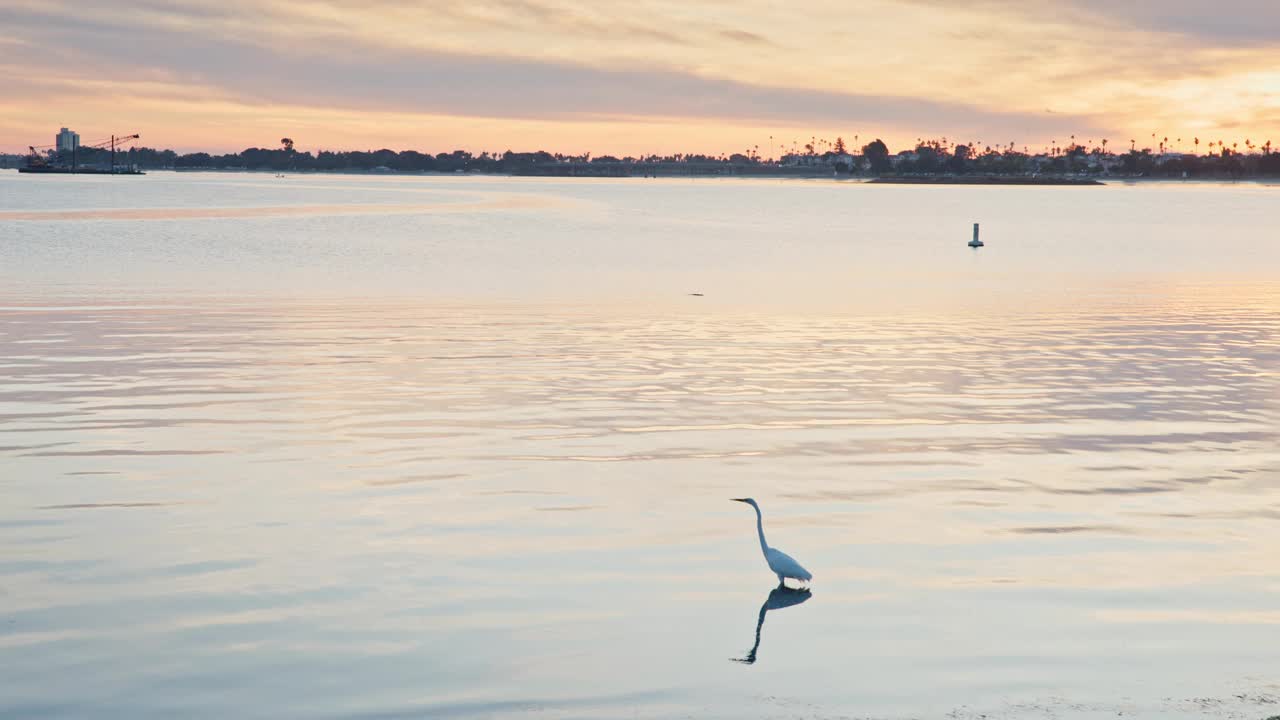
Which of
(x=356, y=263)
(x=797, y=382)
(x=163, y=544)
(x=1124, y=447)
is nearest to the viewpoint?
(x=163, y=544)

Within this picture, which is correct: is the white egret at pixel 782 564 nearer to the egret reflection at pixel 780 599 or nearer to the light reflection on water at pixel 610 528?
the egret reflection at pixel 780 599

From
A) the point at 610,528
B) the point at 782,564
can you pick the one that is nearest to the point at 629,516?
the point at 610,528

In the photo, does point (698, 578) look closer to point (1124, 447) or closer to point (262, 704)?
point (262, 704)

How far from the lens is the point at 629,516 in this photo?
683 inches

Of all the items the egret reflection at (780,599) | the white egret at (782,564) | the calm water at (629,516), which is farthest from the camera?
the white egret at (782,564)

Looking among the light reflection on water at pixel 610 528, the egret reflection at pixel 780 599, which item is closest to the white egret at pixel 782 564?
the egret reflection at pixel 780 599

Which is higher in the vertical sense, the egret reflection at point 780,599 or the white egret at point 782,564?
the white egret at point 782,564

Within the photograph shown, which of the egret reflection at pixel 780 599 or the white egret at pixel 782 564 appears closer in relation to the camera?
the egret reflection at pixel 780 599

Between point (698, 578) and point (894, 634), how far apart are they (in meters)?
2.56

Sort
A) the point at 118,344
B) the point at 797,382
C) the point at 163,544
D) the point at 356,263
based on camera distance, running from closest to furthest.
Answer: the point at 163,544 → the point at 797,382 → the point at 118,344 → the point at 356,263

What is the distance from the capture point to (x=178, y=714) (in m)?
10.9

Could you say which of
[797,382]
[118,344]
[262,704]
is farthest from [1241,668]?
[118,344]

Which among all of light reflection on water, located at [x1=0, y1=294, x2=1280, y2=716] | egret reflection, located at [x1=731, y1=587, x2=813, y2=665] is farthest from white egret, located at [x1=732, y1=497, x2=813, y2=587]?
light reflection on water, located at [x1=0, y1=294, x2=1280, y2=716]

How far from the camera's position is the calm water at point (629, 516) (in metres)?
11.8
